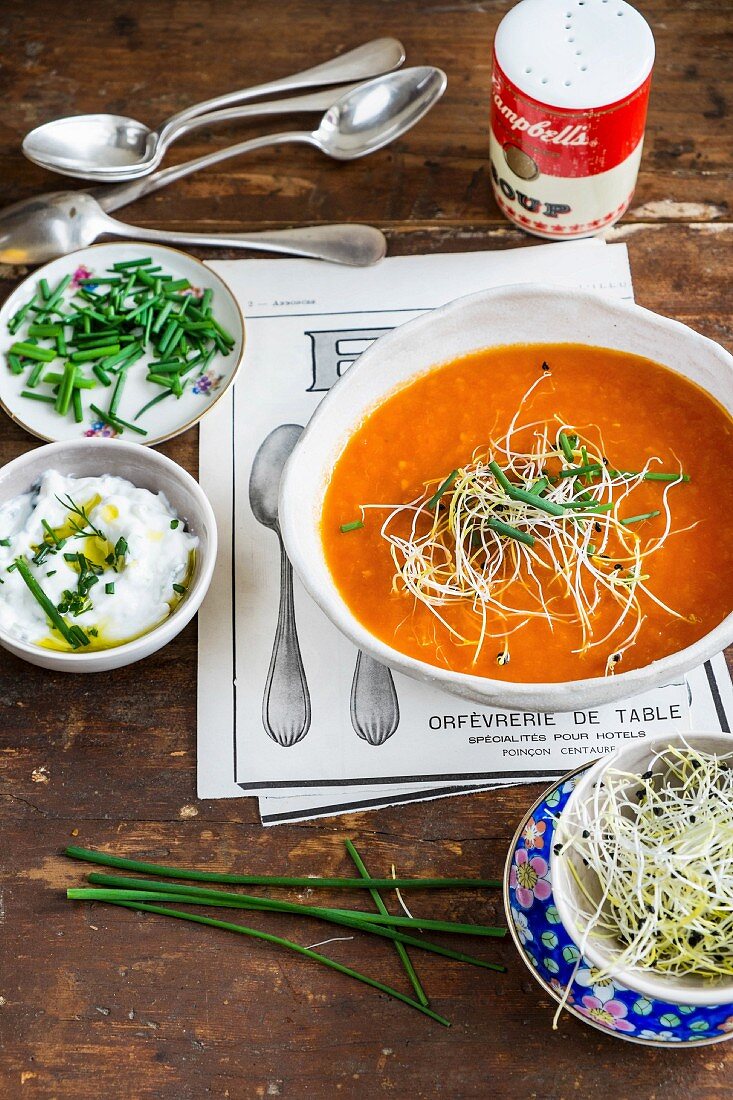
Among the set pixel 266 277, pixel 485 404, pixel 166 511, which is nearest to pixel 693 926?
pixel 485 404

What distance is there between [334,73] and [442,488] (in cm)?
87

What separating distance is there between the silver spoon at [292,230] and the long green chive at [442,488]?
18.8 inches

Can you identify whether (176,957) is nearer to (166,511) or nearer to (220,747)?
(220,747)

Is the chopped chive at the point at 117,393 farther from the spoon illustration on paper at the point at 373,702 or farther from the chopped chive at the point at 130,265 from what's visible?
the spoon illustration on paper at the point at 373,702

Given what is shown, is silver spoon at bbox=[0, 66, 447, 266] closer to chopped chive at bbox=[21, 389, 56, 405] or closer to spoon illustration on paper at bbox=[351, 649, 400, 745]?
chopped chive at bbox=[21, 389, 56, 405]

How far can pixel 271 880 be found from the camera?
4.19 feet

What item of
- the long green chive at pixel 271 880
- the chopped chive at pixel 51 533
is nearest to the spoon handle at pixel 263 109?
the chopped chive at pixel 51 533

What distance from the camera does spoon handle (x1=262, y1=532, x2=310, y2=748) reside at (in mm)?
1369

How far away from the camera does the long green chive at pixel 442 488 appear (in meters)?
1.32

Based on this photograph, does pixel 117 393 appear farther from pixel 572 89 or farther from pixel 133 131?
pixel 572 89

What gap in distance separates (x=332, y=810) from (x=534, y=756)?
0.26m

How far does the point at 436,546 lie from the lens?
1.34 meters

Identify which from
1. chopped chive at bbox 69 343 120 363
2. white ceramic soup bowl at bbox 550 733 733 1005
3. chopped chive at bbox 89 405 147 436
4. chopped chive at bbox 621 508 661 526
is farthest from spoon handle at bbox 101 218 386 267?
white ceramic soup bowl at bbox 550 733 733 1005

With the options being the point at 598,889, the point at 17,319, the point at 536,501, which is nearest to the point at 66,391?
the point at 17,319
